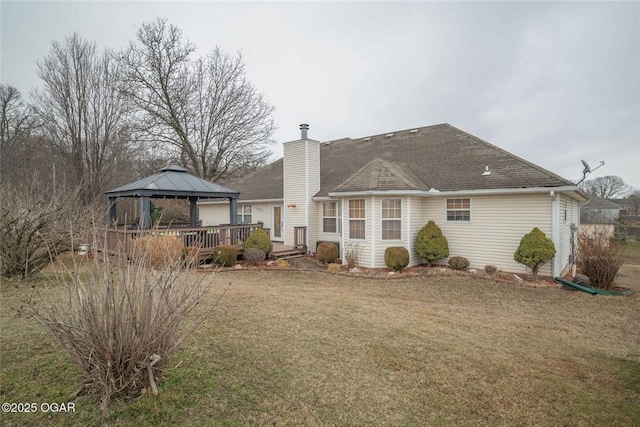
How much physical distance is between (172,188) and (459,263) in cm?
1059

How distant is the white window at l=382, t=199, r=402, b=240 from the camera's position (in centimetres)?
1141

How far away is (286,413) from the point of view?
2.97 m

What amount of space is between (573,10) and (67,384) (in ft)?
52.2

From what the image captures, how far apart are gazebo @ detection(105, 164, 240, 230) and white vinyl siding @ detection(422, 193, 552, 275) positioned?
874 centimetres

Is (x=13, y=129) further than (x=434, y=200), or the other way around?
(x=13, y=129)

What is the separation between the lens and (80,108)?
14.4 m

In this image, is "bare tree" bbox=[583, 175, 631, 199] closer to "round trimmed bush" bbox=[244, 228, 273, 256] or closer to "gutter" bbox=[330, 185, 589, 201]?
"gutter" bbox=[330, 185, 589, 201]

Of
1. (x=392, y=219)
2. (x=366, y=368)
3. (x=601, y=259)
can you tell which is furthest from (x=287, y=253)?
(x=601, y=259)

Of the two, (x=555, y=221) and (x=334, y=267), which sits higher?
(x=555, y=221)

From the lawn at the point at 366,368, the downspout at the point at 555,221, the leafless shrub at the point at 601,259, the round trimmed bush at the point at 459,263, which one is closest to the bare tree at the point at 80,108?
the lawn at the point at 366,368

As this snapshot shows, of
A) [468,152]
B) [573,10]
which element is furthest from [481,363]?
[573,10]

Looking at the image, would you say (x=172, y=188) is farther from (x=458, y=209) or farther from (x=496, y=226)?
(x=496, y=226)

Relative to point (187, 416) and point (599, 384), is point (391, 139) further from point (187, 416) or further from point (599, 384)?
point (187, 416)

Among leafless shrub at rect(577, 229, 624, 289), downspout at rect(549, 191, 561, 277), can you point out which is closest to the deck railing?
downspout at rect(549, 191, 561, 277)
